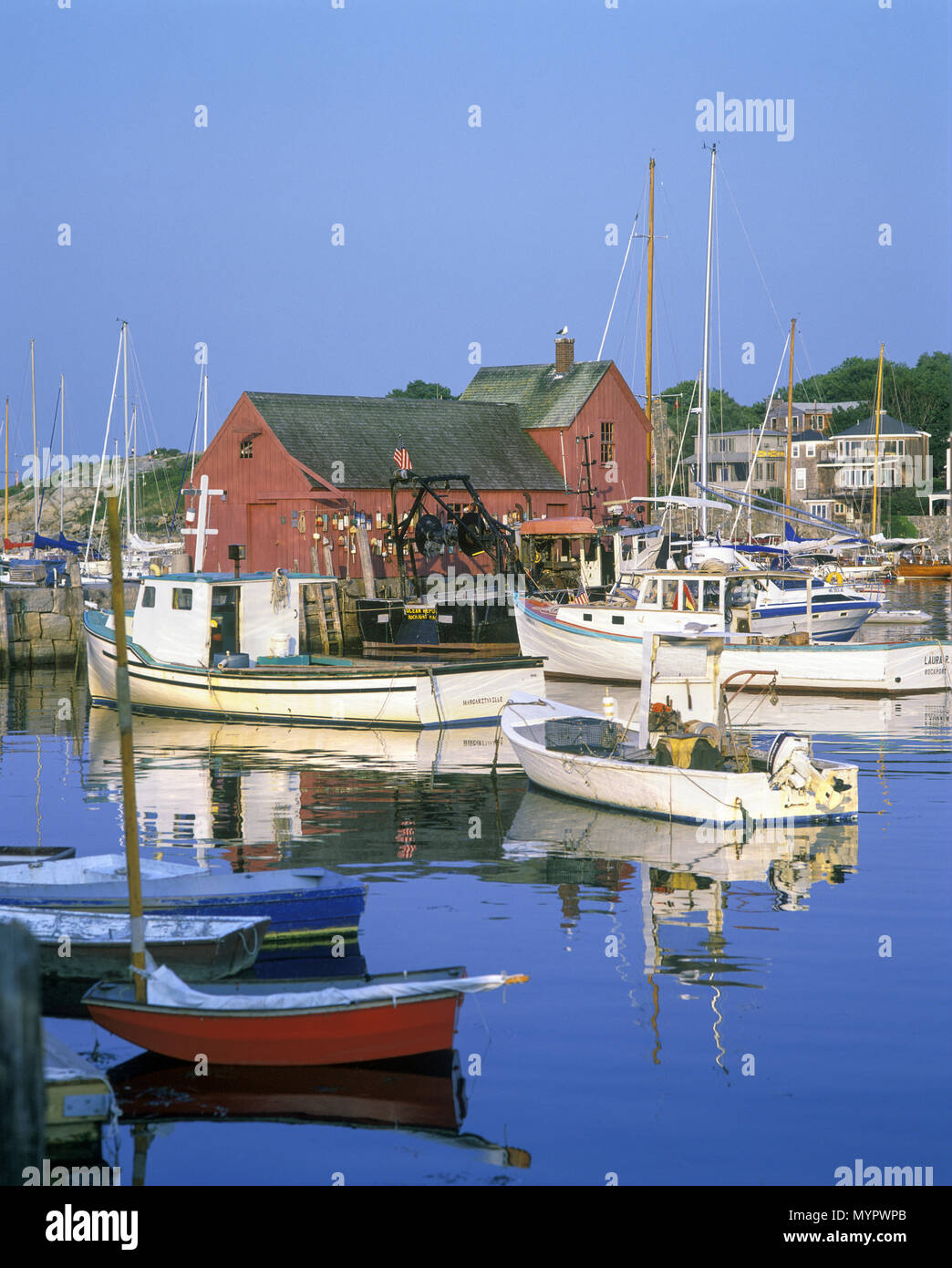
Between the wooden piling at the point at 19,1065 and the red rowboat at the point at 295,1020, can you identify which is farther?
the red rowboat at the point at 295,1020

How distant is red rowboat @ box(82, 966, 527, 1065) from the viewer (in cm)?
955

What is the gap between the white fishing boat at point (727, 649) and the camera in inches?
1206

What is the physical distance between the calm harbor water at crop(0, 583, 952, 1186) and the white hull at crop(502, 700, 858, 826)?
28 centimetres

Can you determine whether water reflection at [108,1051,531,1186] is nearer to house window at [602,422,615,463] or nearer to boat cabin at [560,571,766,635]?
boat cabin at [560,571,766,635]

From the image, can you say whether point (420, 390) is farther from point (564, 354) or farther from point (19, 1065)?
point (19, 1065)

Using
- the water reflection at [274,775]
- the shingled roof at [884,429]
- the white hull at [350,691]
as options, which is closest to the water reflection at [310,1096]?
the water reflection at [274,775]

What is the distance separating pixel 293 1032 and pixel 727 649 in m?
21.8

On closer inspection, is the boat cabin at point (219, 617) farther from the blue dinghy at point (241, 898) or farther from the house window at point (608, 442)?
the house window at point (608, 442)

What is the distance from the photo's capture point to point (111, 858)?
13391mm

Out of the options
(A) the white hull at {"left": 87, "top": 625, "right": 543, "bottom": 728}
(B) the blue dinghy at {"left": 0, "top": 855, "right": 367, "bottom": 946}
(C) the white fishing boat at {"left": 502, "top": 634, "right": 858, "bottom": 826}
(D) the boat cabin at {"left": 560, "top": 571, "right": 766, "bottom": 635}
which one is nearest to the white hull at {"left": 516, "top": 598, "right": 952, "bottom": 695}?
(D) the boat cabin at {"left": 560, "top": 571, "right": 766, "bottom": 635}

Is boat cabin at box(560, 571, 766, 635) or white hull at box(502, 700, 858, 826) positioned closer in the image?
white hull at box(502, 700, 858, 826)

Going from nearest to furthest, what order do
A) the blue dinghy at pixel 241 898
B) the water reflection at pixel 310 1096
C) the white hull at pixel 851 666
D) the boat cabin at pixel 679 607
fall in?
the water reflection at pixel 310 1096
the blue dinghy at pixel 241 898
the white hull at pixel 851 666
the boat cabin at pixel 679 607

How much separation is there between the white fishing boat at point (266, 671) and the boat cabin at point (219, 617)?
0.02 meters
